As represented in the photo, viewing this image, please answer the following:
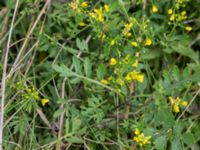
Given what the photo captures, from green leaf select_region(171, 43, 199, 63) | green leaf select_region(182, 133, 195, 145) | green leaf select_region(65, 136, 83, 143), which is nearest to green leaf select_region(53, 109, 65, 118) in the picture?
green leaf select_region(65, 136, 83, 143)

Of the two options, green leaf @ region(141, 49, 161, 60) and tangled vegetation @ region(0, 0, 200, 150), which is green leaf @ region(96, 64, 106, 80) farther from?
green leaf @ region(141, 49, 161, 60)

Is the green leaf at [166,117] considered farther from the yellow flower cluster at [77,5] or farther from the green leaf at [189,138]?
the yellow flower cluster at [77,5]

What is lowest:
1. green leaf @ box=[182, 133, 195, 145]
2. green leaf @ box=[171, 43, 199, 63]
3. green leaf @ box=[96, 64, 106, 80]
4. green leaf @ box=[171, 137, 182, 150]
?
green leaf @ box=[171, 137, 182, 150]

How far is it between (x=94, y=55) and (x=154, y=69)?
0.37 m

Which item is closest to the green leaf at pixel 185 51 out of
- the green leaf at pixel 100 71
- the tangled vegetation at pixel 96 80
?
the tangled vegetation at pixel 96 80

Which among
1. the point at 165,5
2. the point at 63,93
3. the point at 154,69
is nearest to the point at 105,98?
the point at 63,93

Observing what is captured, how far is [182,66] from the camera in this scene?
7.29ft

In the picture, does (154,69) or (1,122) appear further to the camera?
(154,69)

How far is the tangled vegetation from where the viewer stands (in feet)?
5.72

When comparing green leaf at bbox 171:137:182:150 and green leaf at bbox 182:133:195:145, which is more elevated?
green leaf at bbox 182:133:195:145

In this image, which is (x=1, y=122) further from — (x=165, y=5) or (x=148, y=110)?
(x=165, y=5)

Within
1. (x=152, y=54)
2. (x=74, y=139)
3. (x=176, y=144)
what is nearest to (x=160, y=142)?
(x=176, y=144)

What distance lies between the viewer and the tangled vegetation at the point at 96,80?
1742 millimetres

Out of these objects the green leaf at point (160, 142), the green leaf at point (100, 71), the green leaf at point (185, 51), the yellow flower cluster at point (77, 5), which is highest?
the yellow flower cluster at point (77, 5)
